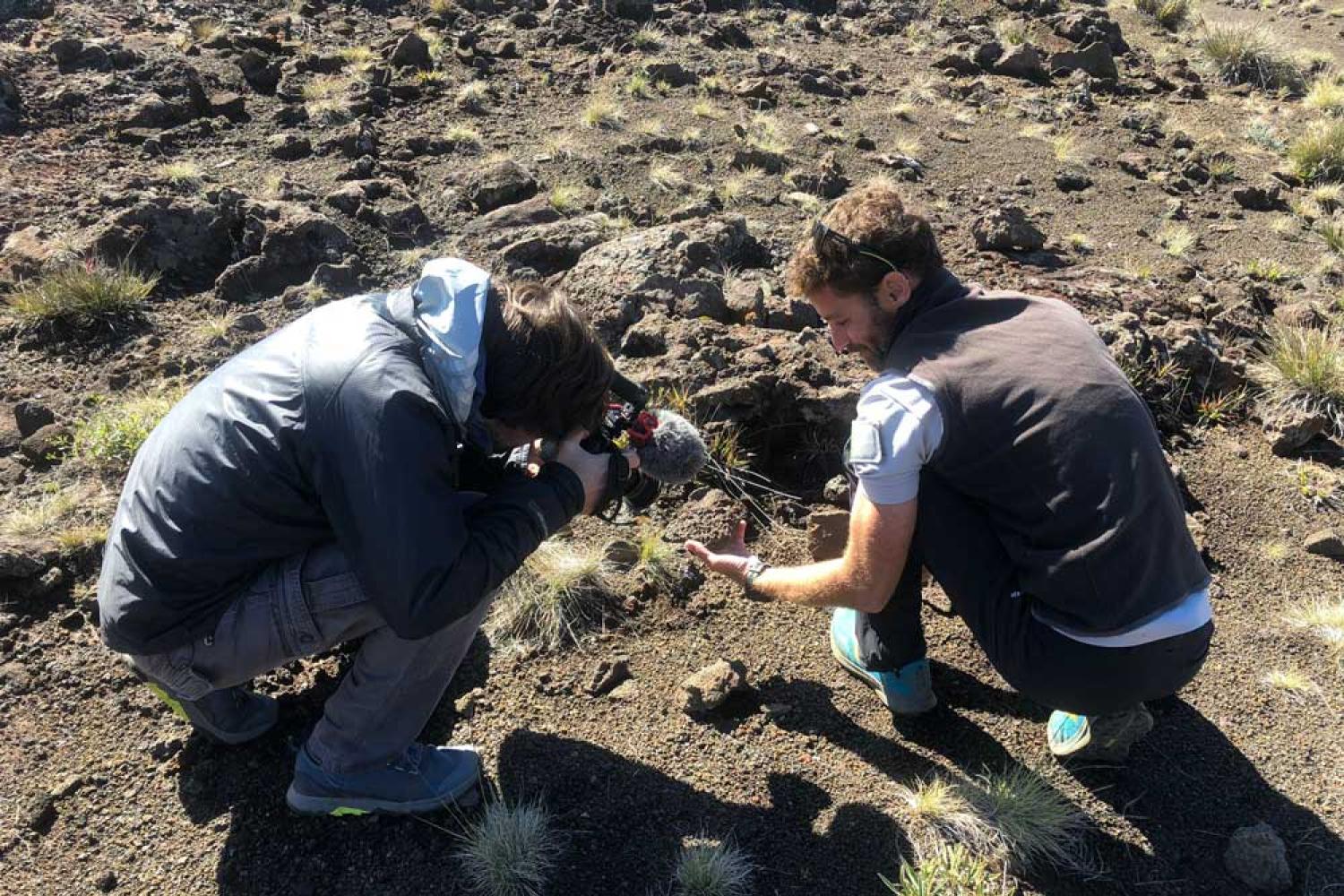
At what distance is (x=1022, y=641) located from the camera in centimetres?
249

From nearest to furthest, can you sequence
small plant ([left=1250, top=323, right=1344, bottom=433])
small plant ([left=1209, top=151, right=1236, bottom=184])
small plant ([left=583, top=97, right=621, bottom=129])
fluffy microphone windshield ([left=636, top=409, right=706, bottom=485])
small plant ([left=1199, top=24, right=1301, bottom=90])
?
fluffy microphone windshield ([left=636, top=409, right=706, bottom=485]) → small plant ([left=1250, top=323, right=1344, bottom=433]) → small plant ([left=1209, top=151, right=1236, bottom=184]) → small plant ([left=583, top=97, right=621, bottom=129]) → small plant ([left=1199, top=24, right=1301, bottom=90])

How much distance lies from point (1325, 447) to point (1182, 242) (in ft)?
7.49

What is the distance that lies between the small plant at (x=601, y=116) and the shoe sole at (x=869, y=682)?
5.59 metres

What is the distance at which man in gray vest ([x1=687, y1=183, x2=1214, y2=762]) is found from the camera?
2246 millimetres

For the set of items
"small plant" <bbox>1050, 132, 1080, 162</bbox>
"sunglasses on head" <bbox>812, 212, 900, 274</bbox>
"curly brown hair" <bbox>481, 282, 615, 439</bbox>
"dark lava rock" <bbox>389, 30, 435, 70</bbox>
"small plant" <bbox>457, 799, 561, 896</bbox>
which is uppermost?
"sunglasses on head" <bbox>812, 212, 900, 274</bbox>

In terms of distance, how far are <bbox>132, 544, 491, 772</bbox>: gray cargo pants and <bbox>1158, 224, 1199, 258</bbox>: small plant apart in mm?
5680

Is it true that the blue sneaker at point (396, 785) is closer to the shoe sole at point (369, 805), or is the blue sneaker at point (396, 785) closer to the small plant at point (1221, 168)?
the shoe sole at point (369, 805)

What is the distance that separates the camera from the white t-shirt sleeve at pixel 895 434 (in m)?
2.29

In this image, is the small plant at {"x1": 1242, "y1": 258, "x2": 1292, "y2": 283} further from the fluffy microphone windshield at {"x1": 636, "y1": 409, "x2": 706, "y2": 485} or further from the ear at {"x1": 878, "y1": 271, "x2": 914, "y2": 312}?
the fluffy microphone windshield at {"x1": 636, "y1": 409, "x2": 706, "y2": 485}

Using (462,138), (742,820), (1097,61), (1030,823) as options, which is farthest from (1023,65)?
(742,820)

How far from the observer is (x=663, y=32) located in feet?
32.1

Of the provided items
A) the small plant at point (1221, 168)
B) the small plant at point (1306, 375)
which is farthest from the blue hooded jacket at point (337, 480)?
the small plant at point (1221, 168)

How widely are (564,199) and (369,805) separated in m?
4.48

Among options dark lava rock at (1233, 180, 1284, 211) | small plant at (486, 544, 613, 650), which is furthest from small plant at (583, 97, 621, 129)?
small plant at (486, 544, 613, 650)
